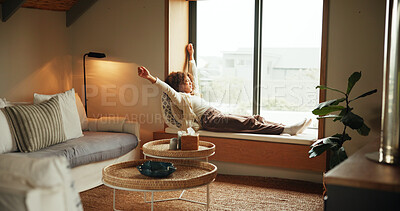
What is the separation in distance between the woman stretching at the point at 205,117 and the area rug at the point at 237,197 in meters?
0.51

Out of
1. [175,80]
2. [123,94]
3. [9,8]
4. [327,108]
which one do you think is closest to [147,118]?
[123,94]

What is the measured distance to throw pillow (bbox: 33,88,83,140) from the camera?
3.71 m

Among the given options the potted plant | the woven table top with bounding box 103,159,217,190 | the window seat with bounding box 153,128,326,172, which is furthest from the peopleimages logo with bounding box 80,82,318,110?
the woven table top with bounding box 103,159,217,190

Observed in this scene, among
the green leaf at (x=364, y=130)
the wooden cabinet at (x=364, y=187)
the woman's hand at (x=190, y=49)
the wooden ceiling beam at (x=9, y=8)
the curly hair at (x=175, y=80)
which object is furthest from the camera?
the woman's hand at (x=190, y=49)

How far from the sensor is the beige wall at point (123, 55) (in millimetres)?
4516

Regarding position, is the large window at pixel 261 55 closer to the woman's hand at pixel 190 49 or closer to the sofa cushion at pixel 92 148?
the woman's hand at pixel 190 49

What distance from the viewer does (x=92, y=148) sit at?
359cm

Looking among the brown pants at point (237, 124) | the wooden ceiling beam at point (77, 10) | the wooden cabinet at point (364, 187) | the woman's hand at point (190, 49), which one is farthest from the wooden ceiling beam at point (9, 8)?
the wooden cabinet at point (364, 187)

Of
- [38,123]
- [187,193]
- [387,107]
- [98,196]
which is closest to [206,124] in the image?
[187,193]

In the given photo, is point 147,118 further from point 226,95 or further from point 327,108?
point 327,108

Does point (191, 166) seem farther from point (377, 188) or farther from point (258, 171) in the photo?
point (377, 188)

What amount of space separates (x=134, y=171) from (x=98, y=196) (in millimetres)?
727

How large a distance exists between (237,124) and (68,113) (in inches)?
65.9

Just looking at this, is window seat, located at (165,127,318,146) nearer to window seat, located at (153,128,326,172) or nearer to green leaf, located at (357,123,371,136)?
window seat, located at (153,128,326,172)
